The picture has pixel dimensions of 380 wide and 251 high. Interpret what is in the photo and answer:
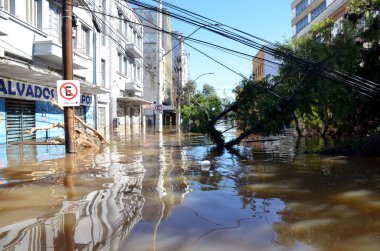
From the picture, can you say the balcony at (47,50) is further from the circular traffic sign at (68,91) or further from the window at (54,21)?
the circular traffic sign at (68,91)

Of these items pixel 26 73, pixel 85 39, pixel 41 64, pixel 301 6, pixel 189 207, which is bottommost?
pixel 189 207

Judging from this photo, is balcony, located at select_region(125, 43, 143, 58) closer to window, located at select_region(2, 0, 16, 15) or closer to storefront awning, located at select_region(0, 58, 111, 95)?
storefront awning, located at select_region(0, 58, 111, 95)

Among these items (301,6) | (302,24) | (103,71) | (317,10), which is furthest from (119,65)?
(301,6)

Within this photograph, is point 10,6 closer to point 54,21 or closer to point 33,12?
point 33,12

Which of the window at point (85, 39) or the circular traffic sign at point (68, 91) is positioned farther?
the window at point (85, 39)

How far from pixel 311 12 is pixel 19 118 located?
46.3 meters

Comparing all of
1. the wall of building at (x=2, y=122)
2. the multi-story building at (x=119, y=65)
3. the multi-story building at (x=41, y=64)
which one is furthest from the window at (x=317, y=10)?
the wall of building at (x=2, y=122)

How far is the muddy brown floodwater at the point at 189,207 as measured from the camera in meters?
4.55

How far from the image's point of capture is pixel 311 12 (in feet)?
183

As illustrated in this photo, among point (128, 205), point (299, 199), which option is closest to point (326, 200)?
point (299, 199)

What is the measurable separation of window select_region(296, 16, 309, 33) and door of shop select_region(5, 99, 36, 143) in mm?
46084

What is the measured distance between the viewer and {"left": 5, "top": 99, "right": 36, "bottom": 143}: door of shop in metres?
18.6

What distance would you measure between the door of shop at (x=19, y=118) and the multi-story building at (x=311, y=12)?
31635mm

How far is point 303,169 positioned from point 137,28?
38457 mm
